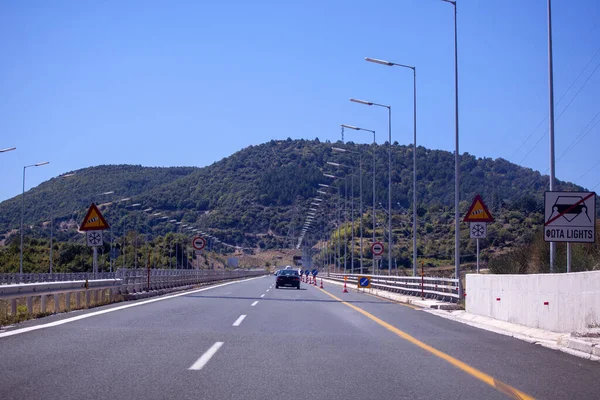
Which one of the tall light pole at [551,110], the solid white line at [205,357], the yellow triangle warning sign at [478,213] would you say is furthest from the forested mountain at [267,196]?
the solid white line at [205,357]

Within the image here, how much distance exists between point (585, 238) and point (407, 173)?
133 meters

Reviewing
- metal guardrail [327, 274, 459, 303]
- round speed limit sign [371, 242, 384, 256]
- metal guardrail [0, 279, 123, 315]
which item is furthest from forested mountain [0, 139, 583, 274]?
metal guardrail [0, 279, 123, 315]

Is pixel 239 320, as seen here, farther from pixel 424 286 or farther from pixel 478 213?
pixel 424 286

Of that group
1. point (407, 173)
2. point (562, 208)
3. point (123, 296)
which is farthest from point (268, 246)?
point (562, 208)

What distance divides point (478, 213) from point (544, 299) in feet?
26.4

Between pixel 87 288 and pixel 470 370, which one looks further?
pixel 87 288

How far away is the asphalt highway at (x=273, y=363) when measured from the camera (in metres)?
7.93

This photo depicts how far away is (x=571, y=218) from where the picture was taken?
1423cm

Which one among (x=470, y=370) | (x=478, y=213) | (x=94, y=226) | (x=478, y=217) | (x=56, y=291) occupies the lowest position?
(x=470, y=370)

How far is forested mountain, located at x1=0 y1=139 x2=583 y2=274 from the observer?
10088 centimetres

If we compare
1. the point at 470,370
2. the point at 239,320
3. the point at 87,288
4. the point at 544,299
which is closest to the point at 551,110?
the point at 544,299

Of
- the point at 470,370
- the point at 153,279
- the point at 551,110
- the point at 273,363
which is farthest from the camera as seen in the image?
the point at 153,279

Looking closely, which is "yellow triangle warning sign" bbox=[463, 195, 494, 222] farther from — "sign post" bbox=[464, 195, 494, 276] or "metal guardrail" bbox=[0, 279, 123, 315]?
"metal guardrail" bbox=[0, 279, 123, 315]

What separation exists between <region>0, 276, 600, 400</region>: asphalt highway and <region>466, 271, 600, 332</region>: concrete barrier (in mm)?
920
